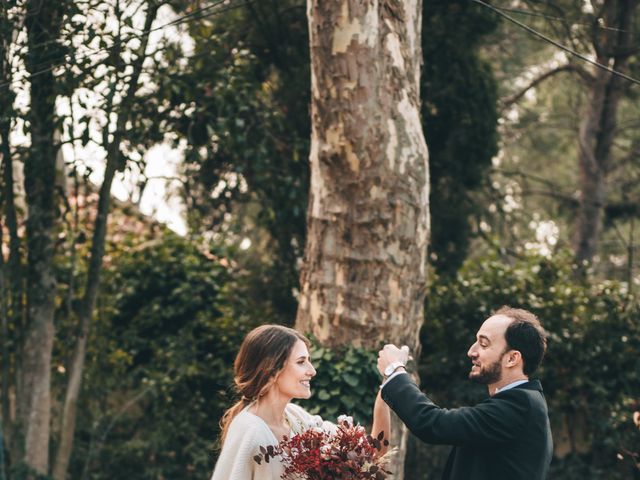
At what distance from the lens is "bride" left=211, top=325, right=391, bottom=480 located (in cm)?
383

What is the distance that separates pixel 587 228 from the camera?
549 inches

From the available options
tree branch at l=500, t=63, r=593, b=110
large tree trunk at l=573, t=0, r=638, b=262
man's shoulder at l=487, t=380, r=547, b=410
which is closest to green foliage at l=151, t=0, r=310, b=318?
tree branch at l=500, t=63, r=593, b=110

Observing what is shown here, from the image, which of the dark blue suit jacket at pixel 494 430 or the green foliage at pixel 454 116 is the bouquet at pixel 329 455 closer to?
the dark blue suit jacket at pixel 494 430

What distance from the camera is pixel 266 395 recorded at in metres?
3.97

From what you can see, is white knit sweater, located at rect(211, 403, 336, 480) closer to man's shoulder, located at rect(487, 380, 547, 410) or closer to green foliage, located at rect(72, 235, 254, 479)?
man's shoulder, located at rect(487, 380, 547, 410)

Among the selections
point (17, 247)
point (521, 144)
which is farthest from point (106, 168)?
point (521, 144)

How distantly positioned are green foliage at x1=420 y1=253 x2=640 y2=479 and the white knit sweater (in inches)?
235

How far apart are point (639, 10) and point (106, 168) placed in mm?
8322

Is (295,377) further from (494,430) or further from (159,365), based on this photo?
(159,365)

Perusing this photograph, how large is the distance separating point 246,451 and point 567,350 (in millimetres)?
6291

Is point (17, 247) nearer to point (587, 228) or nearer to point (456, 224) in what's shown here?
point (456, 224)

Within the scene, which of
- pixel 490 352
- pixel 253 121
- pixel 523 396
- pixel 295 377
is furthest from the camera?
pixel 253 121

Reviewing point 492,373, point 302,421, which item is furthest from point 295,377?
point 492,373

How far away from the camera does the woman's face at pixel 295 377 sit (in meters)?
3.96
